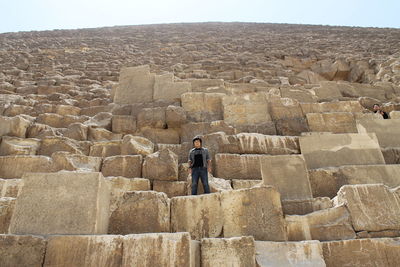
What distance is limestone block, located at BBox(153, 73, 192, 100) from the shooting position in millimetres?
6203

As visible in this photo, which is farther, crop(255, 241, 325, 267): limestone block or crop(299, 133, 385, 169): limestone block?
crop(299, 133, 385, 169): limestone block

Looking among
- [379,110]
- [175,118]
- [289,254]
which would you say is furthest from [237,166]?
[379,110]

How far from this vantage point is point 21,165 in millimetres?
4172

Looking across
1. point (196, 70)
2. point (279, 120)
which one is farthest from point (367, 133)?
point (196, 70)

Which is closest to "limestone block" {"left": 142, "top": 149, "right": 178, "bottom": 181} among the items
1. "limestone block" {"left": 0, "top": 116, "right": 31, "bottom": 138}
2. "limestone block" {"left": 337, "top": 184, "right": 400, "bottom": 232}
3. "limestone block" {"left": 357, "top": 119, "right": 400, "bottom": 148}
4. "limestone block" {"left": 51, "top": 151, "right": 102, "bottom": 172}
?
"limestone block" {"left": 51, "top": 151, "right": 102, "bottom": 172}

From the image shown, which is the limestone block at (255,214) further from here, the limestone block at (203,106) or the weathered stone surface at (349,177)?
the limestone block at (203,106)

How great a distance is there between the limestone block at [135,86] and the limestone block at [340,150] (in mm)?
3039

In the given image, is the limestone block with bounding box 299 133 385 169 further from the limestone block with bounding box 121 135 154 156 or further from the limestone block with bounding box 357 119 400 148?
the limestone block with bounding box 121 135 154 156

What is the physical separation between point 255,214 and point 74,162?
90.8 inches

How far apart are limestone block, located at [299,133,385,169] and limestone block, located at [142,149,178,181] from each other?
163 cm

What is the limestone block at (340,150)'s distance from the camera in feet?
13.9

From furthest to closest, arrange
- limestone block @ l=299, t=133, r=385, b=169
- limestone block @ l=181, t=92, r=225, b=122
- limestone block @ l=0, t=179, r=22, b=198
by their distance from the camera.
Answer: limestone block @ l=181, t=92, r=225, b=122
limestone block @ l=299, t=133, r=385, b=169
limestone block @ l=0, t=179, r=22, b=198

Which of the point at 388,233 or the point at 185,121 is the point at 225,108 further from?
the point at 388,233

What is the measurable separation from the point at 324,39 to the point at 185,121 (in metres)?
12.0
